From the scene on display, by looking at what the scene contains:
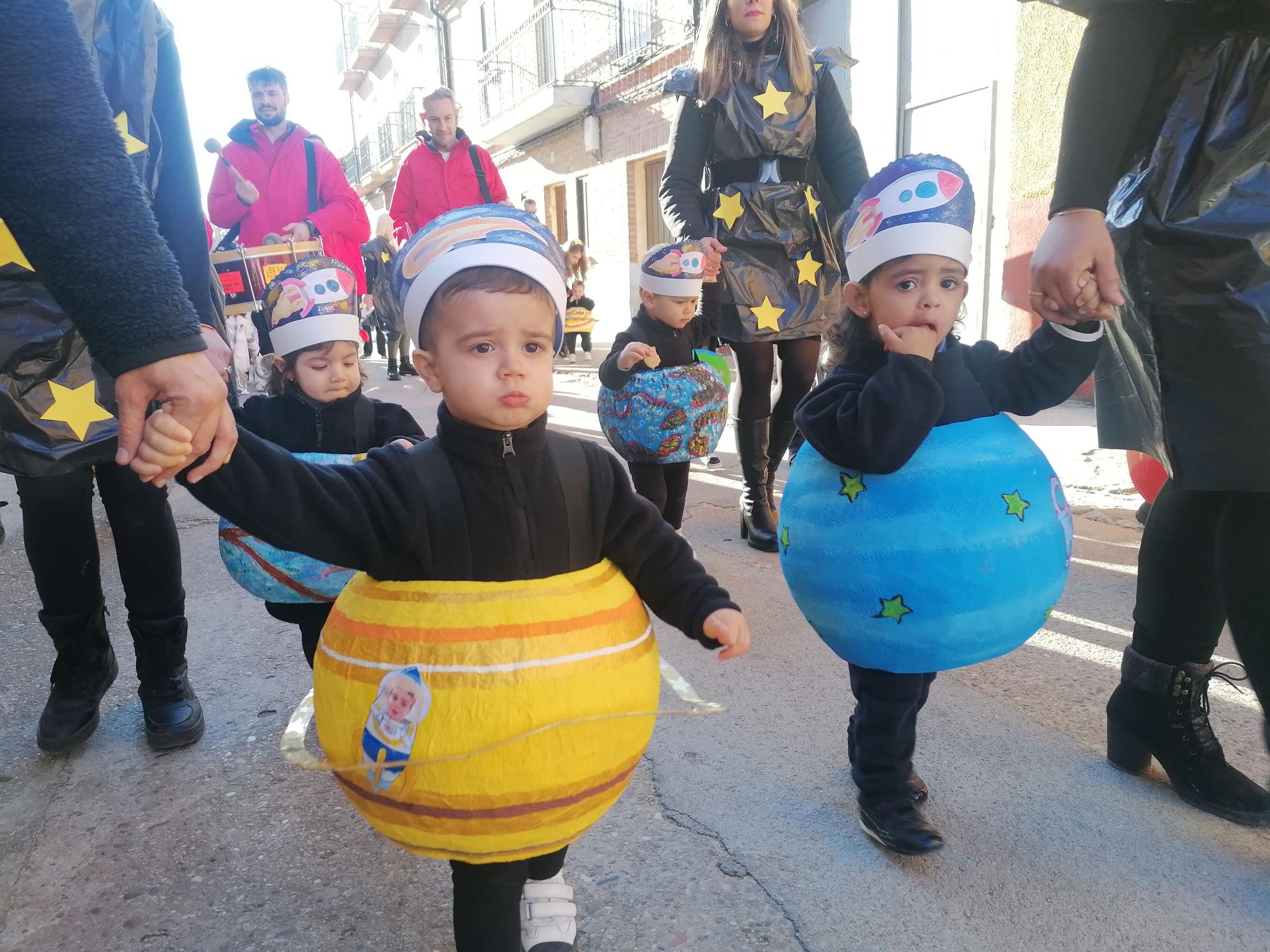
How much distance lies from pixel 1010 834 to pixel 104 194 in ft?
6.84

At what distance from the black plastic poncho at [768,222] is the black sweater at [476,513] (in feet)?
7.51

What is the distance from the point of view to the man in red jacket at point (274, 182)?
4.80 meters

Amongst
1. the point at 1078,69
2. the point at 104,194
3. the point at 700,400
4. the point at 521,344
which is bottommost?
the point at 700,400

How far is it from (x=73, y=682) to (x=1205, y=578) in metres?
2.93

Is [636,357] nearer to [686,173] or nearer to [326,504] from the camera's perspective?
[686,173]

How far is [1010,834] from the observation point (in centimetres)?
203

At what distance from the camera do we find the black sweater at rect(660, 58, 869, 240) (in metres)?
3.81

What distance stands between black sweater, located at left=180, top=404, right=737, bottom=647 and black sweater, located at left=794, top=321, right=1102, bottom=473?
43 centimetres

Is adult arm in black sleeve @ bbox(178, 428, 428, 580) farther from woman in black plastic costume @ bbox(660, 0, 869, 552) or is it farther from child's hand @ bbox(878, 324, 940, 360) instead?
woman in black plastic costume @ bbox(660, 0, 869, 552)

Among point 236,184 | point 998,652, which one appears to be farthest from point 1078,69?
point 236,184

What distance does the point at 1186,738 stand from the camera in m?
2.12

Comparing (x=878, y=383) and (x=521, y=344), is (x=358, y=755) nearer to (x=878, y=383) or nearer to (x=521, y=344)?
(x=521, y=344)

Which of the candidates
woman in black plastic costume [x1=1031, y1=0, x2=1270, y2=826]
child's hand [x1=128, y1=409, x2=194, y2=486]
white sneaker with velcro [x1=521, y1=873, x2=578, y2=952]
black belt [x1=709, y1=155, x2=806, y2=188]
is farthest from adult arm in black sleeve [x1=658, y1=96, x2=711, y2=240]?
child's hand [x1=128, y1=409, x2=194, y2=486]

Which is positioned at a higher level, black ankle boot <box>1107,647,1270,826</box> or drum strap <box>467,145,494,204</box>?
drum strap <box>467,145,494,204</box>
